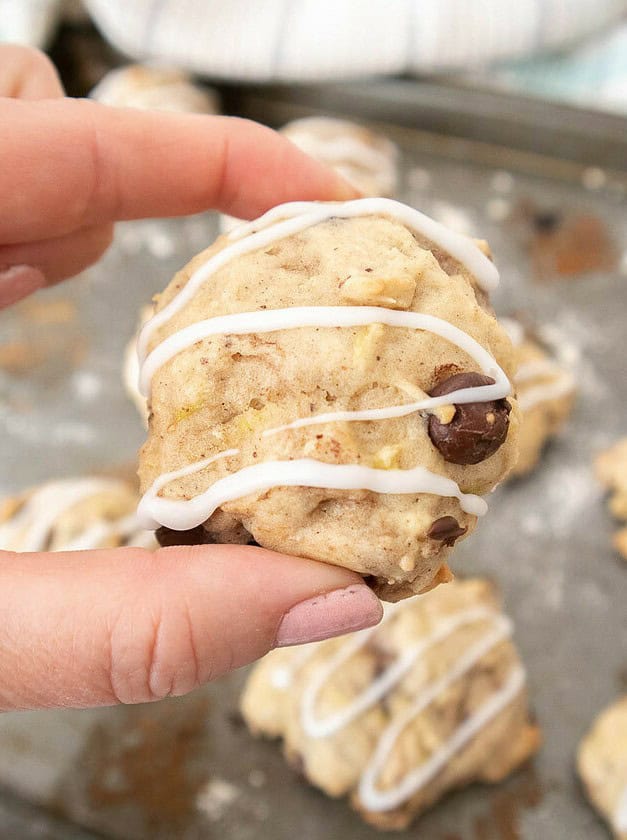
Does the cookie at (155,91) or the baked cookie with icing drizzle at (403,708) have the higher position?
the cookie at (155,91)

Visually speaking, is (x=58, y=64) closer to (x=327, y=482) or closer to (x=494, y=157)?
(x=494, y=157)

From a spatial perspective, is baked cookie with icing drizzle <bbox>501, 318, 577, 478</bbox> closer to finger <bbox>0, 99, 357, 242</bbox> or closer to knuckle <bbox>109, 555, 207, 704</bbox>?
finger <bbox>0, 99, 357, 242</bbox>

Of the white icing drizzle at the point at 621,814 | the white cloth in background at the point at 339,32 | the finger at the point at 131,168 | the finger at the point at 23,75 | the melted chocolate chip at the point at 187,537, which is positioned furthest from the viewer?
the white cloth in background at the point at 339,32

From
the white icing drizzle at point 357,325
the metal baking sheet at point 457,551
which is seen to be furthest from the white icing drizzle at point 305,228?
the metal baking sheet at point 457,551

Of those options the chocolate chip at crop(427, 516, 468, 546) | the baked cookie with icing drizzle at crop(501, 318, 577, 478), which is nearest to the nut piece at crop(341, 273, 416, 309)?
the chocolate chip at crop(427, 516, 468, 546)

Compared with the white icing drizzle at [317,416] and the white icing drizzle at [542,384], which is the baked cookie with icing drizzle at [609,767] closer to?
the white icing drizzle at [542,384]

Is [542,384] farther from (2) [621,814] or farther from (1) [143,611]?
(1) [143,611]

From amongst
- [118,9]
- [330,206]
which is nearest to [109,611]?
[330,206]
